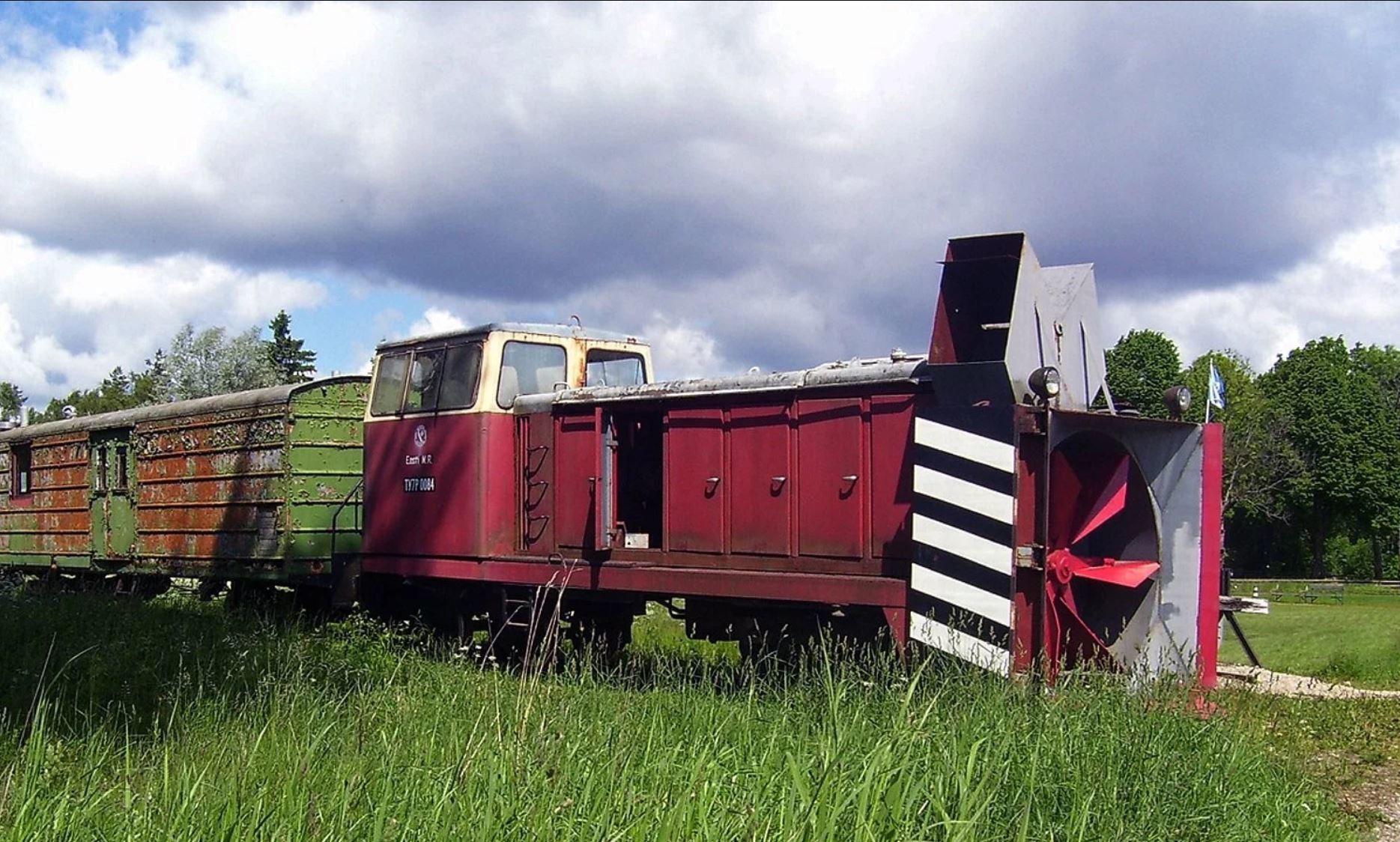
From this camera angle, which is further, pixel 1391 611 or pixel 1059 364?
pixel 1391 611

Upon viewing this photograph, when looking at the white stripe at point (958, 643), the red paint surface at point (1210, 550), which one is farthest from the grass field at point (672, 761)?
the red paint surface at point (1210, 550)

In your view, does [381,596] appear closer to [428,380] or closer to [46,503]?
[428,380]

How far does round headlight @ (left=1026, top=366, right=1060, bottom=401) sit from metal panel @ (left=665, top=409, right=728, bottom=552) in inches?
108

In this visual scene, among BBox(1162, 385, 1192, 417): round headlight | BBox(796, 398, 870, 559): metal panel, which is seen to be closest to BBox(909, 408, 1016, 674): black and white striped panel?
BBox(796, 398, 870, 559): metal panel

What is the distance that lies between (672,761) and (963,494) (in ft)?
11.6

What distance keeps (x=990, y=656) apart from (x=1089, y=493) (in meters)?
1.81

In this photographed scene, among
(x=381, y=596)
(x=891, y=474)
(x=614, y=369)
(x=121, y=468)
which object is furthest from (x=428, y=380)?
(x=121, y=468)

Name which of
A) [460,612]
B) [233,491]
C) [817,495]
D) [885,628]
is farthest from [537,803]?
[233,491]

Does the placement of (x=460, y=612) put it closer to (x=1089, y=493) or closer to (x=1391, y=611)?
(x=1089, y=493)

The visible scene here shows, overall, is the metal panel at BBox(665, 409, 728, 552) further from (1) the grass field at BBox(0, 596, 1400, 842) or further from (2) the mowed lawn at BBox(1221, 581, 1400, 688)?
(2) the mowed lawn at BBox(1221, 581, 1400, 688)

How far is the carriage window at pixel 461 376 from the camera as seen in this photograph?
1102 cm

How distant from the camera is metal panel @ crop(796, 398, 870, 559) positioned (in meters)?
8.64

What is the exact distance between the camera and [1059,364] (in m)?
8.30

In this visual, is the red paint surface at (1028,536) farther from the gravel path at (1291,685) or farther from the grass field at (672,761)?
the gravel path at (1291,685)
